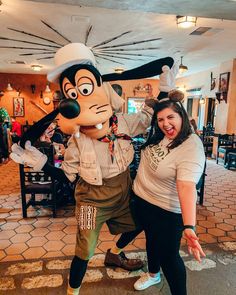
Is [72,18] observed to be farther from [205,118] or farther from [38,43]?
[205,118]

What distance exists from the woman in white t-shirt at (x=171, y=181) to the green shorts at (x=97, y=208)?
13 centimetres

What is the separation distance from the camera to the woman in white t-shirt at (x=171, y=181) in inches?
46.2

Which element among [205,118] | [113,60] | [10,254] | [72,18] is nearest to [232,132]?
[205,118]

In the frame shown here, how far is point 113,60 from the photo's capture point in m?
6.02

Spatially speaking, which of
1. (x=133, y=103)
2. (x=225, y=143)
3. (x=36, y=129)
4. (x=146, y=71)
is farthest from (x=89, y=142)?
(x=133, y=103)

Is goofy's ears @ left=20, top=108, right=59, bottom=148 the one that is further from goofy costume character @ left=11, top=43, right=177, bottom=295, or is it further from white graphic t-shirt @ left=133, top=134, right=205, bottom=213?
white graphic t-shirt @ left=133, top=134, right=205, bottom=213

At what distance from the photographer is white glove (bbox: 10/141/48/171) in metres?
1.38

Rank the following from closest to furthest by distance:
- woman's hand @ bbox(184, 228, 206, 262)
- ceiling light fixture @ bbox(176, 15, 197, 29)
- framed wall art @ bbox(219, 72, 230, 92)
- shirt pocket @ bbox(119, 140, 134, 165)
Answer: woman's hand @ bbox(184, 228, 206, 262), shirt pocket @ bbox(119, 140, 134, 165), ceiling light fixture @ bbox(176, 15, 197, 29), framed wall art @ bbox(219, 72, 230, 92)

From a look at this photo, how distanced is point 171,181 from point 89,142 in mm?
521

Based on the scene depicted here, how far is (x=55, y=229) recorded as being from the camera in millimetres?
2557

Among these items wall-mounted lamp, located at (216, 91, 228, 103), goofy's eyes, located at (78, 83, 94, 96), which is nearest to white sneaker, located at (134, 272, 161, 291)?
goofy's eyes, located at (78, 83, 94, 96)

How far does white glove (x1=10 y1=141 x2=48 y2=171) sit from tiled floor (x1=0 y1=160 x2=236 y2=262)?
3.60 ft

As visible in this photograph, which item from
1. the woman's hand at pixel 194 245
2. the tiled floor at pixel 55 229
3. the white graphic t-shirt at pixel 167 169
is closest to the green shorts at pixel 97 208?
the white graphic t-shirt at pixel 167 169

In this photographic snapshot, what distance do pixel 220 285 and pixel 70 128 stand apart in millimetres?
1573
